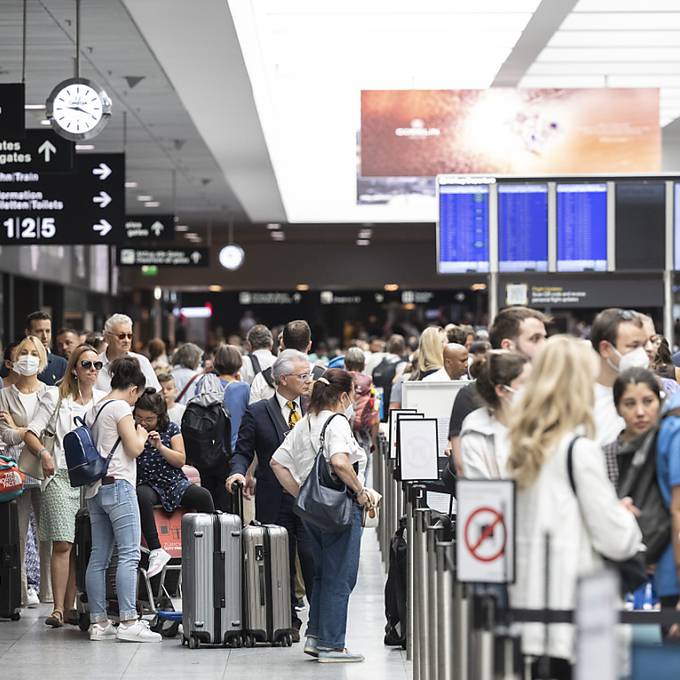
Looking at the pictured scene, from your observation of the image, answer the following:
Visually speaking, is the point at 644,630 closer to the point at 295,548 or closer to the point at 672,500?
the point at 672,500

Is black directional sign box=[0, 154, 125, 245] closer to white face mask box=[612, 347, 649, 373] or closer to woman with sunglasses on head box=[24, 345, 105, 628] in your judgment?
woman with sunglasses on head box=[24, 345, 105, 628]

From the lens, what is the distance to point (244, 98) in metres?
14.6

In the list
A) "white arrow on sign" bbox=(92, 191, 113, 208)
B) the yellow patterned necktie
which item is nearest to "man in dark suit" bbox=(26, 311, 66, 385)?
"white arrow on sign" bbox=(92, 191, 113, 208)

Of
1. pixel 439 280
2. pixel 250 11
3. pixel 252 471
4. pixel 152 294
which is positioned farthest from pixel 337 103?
pixel 152 294

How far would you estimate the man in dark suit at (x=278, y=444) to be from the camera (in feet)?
27.6

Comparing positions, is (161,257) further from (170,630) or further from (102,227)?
(170,630)

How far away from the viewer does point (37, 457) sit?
9.09 metres

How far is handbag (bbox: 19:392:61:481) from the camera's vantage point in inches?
355

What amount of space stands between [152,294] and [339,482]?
106 feet

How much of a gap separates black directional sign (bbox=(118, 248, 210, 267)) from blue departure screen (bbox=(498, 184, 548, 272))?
11.7 meters

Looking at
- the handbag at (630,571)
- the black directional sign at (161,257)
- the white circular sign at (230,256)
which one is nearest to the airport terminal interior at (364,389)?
the handbag at (630,571)

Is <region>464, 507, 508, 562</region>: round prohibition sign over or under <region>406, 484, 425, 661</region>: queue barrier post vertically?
over

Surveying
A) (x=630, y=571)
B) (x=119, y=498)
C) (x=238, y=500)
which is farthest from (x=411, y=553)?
(x=630, y=571)

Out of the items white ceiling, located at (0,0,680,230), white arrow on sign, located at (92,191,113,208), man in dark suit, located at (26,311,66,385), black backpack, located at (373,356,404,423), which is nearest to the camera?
man in dark suit, located at (26,311,66,385)
